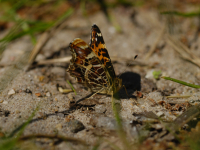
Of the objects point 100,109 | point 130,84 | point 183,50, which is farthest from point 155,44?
point 100,109

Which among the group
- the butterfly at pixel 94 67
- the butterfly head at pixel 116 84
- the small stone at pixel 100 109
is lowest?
the small stone at pixel 100 109

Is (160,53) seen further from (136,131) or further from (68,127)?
(68,127)

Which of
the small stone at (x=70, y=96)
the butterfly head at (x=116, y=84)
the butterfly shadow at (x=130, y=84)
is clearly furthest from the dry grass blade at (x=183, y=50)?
the small stone at (x=70, y=96)

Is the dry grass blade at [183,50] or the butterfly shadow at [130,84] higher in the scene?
the dry grass blade at [183,50]

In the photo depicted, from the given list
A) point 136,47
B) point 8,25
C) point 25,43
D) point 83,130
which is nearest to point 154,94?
point 83,130

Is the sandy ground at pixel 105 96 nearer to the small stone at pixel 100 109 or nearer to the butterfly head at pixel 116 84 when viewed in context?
the small stone at pixel 100 109

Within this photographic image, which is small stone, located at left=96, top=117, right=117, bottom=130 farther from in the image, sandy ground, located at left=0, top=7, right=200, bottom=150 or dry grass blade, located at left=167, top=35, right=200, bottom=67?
dry grass blade, located at left=167, top=35, right=200, bottom=67

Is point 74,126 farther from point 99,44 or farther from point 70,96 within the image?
point 99,44
